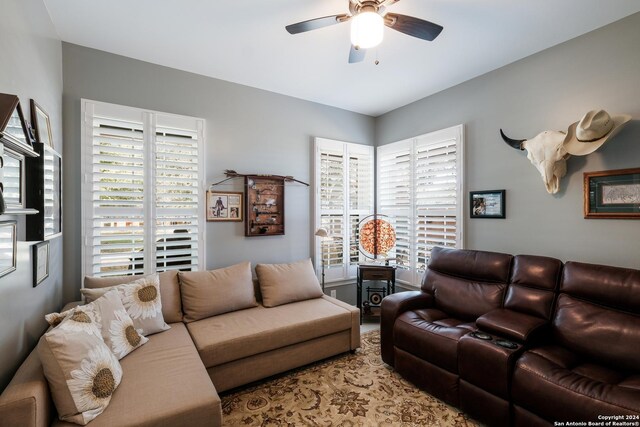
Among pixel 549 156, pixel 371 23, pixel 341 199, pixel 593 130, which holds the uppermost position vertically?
pixel 371 23

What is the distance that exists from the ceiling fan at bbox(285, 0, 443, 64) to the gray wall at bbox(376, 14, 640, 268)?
1.52 m

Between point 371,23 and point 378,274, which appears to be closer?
point 371,23

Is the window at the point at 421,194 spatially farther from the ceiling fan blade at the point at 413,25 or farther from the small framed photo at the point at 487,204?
the ceiling fan blade at the point at 413,25

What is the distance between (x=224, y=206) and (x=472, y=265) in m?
2.62

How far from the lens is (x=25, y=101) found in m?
1.63

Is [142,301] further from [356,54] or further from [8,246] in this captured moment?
[356,54]

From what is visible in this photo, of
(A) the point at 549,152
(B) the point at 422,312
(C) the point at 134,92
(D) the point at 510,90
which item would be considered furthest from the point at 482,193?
(C) the point at 134,92

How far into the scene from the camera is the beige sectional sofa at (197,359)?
1.34m

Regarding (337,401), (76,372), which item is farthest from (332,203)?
(76,372)

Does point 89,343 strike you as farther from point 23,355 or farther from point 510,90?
point 510,90

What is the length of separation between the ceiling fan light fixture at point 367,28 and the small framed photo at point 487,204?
2084 millimetres

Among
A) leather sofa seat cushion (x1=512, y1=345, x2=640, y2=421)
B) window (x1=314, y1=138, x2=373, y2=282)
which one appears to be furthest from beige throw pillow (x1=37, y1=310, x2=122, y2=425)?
window (x1=314, y1=138, x2=373, y2=282)

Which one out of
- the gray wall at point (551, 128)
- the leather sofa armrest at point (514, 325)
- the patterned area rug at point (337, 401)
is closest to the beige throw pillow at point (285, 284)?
the patterned area rug at point (337, 401)

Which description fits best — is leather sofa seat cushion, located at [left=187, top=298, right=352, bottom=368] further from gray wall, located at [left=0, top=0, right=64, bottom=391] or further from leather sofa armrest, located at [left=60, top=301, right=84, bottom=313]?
gray wall, located at [left=0, top=0, right=64, bottom=391]
